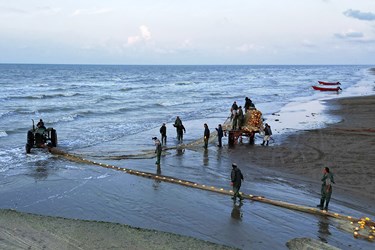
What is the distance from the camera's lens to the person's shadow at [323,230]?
10292mm

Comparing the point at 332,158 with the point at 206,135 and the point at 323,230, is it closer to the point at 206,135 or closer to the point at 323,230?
the point at 206,135

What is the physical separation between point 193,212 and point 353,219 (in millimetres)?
4270

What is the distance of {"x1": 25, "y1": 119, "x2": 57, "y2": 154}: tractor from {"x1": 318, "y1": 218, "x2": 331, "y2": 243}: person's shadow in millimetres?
14402

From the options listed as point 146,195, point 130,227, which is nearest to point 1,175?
point 146,195

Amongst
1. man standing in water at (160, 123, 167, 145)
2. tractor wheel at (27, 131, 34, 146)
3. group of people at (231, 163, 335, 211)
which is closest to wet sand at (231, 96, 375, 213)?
group of people at (231, 163, 335, 211)

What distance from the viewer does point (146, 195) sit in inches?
535

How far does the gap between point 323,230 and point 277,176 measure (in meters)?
5.26

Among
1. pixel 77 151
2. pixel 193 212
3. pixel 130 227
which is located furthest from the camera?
pixel 77 151

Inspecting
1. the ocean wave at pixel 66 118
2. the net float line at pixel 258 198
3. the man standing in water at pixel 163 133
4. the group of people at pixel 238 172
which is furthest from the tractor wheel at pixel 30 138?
the ocean wave at pixel 66 118

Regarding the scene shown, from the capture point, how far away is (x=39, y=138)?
68.9 ft

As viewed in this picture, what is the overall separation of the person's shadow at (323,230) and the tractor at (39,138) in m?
14.4

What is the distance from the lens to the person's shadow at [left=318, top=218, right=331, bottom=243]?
10292 millimetres

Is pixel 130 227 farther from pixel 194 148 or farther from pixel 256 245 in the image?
pixel 194 148

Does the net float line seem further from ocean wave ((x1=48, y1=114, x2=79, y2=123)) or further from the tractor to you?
ocean wave ((x1=48, y1=114, x2=79, y2=123))
